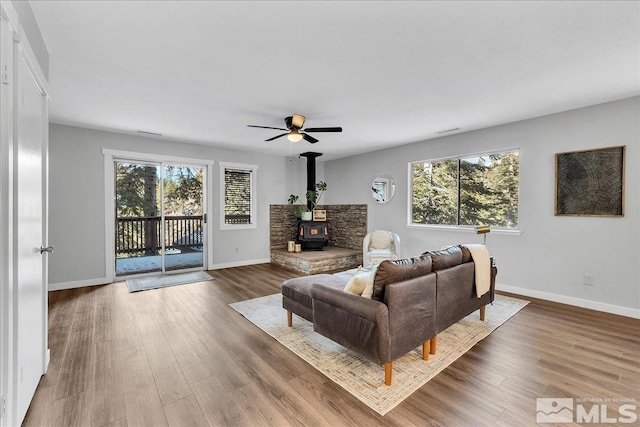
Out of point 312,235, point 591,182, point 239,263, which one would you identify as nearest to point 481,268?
point 591,182

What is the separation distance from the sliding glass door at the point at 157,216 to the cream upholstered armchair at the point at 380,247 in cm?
333

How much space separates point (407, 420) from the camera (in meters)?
1.69

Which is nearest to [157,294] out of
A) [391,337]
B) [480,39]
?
[391,337]

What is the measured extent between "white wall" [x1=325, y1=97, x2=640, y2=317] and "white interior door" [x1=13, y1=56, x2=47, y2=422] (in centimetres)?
516

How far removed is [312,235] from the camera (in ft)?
21.4

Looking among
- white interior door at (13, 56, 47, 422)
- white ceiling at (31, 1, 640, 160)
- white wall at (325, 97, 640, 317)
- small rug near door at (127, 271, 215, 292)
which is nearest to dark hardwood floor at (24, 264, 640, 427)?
white interior door at (13, 56, 47, 422)

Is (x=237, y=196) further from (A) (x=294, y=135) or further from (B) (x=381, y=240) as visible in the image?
(B) (x=381, y=240)

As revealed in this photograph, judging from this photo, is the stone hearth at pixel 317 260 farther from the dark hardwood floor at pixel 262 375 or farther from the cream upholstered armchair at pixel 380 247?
the dark hardwood floor at pixel 262 375

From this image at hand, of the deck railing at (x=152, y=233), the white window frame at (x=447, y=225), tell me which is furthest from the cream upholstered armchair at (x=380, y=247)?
the deck railing at (x=152, y=233)

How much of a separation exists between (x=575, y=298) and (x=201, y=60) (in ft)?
16.7

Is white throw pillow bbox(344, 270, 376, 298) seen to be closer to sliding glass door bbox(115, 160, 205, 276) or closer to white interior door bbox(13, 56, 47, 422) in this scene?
white interior door bbox(13, 56, 47, 422)

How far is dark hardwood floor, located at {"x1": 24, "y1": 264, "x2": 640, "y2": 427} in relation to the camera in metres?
1.74

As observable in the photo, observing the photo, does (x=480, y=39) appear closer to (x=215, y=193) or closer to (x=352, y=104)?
(x=352, y=104)

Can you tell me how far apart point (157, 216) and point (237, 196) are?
1.60 m
